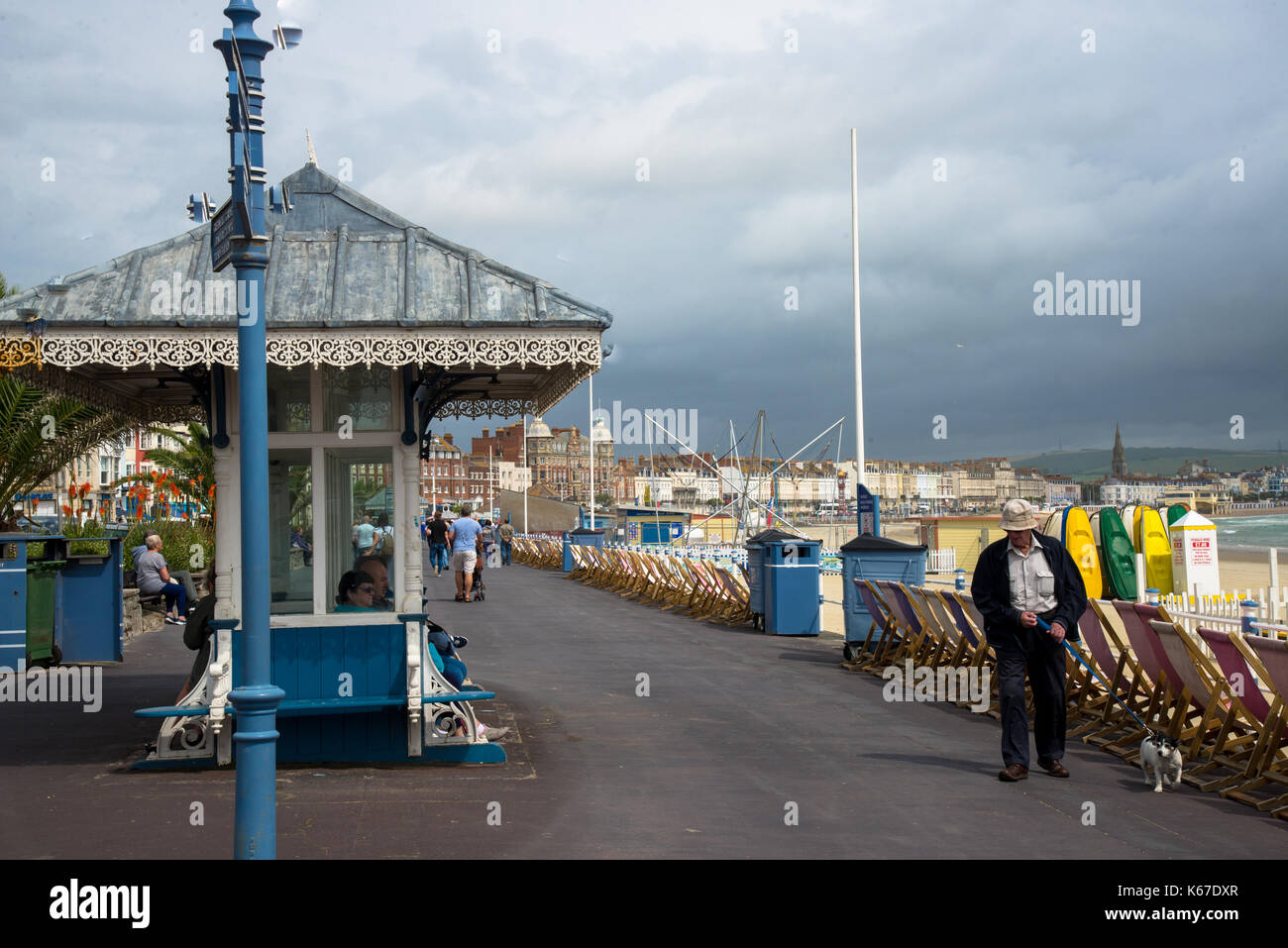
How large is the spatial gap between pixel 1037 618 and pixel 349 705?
430cm

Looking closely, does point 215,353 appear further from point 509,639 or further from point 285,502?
point 509,639

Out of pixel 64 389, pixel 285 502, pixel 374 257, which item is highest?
pixel 374 257

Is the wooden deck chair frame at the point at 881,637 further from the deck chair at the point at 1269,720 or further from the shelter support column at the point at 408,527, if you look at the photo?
the shelter support column at the point at 408,527

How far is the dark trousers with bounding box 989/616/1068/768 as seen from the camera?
303 inches

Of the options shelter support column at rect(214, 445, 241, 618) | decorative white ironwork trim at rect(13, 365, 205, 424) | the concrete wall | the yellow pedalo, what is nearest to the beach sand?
the yellow pedalo

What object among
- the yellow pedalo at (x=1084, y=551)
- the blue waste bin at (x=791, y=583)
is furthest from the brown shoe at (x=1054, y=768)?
the yellow pedalo at (x=1084, y=551)

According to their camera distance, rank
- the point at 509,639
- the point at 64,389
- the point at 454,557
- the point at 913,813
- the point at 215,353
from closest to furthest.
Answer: the point at 913,813
the point at 215,353
the point at 64,389
the point at 509,639
the point at 454,557

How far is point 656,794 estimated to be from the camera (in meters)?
7.14

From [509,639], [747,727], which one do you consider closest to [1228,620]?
[747,727]

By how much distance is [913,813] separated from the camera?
266 inches

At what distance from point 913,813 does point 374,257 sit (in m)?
4.73

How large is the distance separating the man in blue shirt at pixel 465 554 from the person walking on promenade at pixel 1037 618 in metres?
15.2

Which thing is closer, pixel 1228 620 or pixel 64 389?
pixel 64 389

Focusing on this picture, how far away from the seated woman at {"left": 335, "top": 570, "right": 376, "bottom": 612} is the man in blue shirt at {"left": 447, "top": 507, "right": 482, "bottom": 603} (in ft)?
46.0
